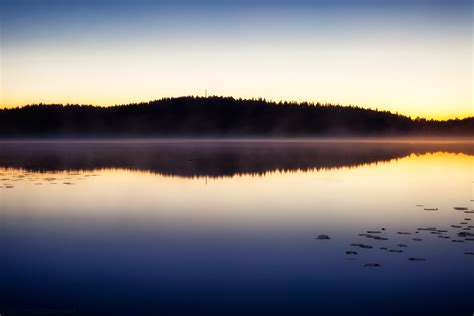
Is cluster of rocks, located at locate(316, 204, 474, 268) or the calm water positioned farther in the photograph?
cluster of rocks, located at locate(316, 204, 474, 268)

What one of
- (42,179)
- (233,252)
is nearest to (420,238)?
(233,252)

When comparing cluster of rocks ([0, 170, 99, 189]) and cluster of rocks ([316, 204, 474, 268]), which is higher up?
cluster of rocks ([0, 170, 99, 189])

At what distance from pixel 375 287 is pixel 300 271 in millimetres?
1537

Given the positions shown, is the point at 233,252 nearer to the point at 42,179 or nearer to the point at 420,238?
the point at 420,238

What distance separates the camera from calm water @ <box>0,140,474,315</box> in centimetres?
820

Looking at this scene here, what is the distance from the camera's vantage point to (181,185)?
940 inches

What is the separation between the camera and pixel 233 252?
36.9ft

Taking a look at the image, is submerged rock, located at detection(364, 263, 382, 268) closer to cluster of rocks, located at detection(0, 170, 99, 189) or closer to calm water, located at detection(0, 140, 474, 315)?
calm water, located at detection(0, 140, 474, 315)

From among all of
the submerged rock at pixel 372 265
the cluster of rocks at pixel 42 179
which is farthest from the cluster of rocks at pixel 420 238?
the cluster of rocks at pixel 42 179

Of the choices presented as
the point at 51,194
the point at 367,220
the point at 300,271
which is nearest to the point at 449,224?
the point at 367,220

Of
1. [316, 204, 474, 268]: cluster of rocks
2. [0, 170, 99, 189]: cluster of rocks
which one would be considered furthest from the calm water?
[0, 170, 99, 189]: cluster of rocks

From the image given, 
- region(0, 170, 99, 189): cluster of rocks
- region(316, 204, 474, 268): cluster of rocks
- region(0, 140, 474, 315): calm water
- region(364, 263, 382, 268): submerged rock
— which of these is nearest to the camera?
region(0, 140, 474, 315): calm water

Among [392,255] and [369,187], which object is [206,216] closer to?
[392,255]

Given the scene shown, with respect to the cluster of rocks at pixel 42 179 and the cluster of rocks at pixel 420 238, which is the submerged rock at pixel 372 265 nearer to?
the cluster of rocks at pixel 420 238
